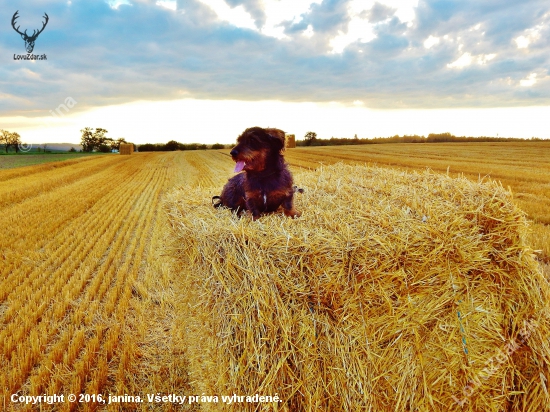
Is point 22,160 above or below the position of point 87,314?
above

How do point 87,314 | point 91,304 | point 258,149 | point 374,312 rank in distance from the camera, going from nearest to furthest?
point 374,312 < point 258,149 < point 87,314 < point 91,304

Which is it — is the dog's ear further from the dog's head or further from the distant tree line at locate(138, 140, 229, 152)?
the distant tree line at locate(138, 140, 229, 152)

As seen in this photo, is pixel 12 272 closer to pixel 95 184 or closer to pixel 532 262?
pixel 532 262

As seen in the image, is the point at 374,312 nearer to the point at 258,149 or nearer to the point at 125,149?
the point at 258,149

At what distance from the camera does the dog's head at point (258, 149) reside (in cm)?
286

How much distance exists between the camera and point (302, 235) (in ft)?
8.47

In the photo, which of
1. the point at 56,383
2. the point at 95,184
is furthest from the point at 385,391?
the point at 95,184

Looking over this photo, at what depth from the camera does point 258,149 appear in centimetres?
290

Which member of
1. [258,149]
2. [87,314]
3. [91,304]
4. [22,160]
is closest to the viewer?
[258,149]

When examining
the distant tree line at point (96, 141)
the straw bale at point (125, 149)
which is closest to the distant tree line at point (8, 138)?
the distant tree line at point (96, 141)

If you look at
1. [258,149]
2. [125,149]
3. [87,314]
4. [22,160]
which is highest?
[125,149]

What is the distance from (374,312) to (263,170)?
155cm

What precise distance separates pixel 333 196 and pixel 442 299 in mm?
1861

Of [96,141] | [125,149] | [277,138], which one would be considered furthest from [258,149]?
[96,141]
